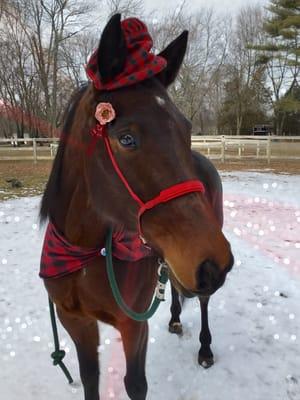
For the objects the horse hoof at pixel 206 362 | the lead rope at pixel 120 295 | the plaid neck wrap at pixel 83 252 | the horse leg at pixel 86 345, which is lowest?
the horse hoof at pixel 206 362

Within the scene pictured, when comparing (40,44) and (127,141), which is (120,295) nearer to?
(127,141)

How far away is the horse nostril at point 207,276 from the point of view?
108 cm

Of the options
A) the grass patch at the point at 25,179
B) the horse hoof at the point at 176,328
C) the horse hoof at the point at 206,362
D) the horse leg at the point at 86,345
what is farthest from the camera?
the grass patch at the point at 25,179

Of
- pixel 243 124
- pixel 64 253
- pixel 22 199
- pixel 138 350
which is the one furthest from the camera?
pixel 243 124

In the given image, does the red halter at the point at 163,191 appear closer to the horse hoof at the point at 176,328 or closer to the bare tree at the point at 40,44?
the horse hoof at the point at 176,328

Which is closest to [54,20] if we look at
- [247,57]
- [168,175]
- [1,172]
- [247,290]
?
[1,172]

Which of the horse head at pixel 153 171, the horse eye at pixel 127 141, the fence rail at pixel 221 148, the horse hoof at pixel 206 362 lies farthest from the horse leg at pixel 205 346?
the fence rail at pixel 221 148

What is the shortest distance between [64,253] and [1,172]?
13.4m

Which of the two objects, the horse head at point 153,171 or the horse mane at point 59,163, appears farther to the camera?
the horse mane at point 59,163

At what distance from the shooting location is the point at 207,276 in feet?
3.55

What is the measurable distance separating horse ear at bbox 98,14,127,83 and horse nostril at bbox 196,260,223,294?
722 mm

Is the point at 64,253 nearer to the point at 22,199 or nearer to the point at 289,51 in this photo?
the point at 22,199

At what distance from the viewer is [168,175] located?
118 cm

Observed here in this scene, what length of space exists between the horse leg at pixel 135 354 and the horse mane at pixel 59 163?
2.35 ft
